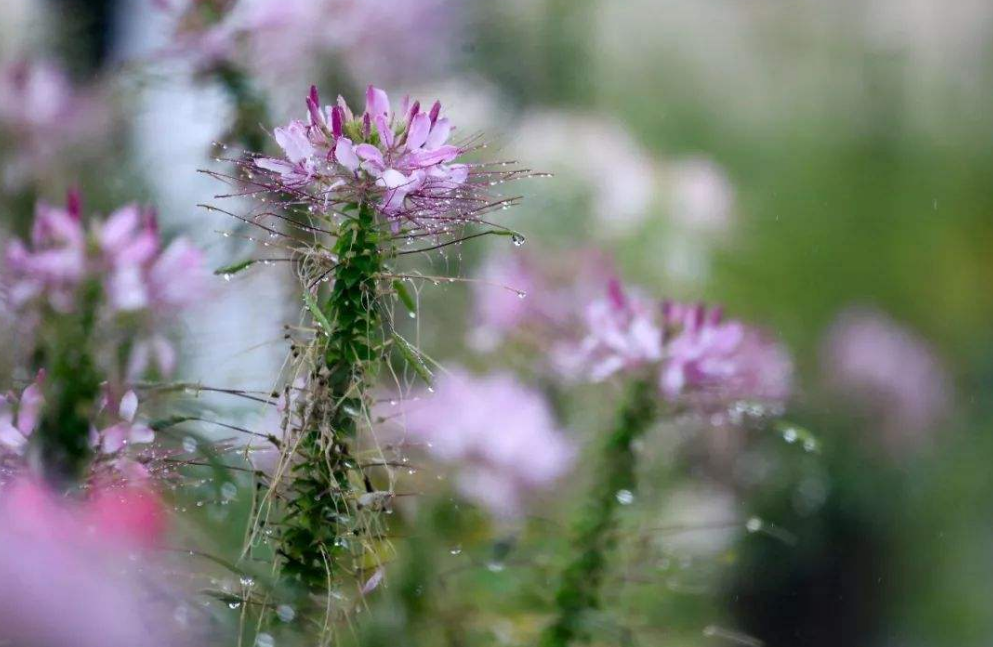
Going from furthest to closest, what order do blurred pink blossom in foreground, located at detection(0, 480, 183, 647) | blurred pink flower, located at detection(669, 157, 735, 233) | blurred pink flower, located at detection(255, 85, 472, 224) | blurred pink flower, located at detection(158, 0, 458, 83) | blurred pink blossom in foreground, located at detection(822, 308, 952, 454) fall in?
blurred pink blossom in foreground, located at detection(822, 308, 952, 454), blurred pink flower, located at detection(669, 157, 735, 233), blurred pink flower, located at detection(158, 0, 458, 83), blurred pink flower, located at detection(255, 85, 472, 224), blurred pink blossom in foreground, located at detection(0, 480, 183, 647)

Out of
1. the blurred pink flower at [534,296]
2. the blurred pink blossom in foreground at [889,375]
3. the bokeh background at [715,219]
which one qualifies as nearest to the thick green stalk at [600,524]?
the bokeh background at [715,219]

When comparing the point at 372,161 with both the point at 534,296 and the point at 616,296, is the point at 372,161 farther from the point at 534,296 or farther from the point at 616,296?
the point at 534,296

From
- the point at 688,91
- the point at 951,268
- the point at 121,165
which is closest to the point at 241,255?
the point at 121,165

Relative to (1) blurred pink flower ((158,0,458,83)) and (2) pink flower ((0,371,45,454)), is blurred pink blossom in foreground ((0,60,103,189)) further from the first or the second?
(2) pink flower ((0,371,45,454))

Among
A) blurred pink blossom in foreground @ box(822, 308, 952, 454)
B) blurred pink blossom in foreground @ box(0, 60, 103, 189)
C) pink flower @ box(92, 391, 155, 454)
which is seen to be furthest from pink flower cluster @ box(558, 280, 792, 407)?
blurred pink blossom in foreground @ box(822, 308, 952, 454)

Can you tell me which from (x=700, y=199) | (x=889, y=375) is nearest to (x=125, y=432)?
(x=700, y=199)

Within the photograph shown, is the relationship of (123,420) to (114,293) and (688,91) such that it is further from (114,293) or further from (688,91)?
(688,91)

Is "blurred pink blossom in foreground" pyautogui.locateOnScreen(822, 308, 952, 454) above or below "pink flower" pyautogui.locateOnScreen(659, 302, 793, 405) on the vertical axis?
below
